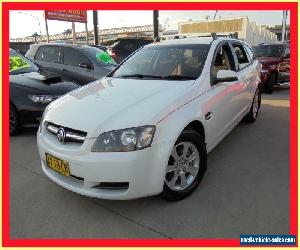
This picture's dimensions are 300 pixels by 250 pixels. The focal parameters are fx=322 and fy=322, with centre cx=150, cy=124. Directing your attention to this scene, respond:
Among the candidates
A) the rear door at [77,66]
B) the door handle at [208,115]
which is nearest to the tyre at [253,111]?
the door handle at [208,115]

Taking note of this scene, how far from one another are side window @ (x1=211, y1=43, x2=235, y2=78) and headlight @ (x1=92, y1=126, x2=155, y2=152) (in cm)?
153

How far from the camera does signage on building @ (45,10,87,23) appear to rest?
26573 mm

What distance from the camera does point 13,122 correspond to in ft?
17.5

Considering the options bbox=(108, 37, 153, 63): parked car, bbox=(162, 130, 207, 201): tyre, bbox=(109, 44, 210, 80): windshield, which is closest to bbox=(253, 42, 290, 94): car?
bbox=(109, 44, 210, 80): windshield

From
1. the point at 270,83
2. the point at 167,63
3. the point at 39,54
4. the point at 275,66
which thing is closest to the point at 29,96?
the point at 167,63

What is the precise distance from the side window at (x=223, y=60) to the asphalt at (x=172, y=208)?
123 cm

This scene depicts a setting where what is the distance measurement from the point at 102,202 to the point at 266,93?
7503 millimetres

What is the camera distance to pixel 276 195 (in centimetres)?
343

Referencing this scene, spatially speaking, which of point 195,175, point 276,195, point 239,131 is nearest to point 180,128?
point 195,175

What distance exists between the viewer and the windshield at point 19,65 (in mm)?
6050

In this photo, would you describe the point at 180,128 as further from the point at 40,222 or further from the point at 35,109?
the point at 35,109

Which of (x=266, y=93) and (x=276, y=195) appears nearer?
(x=276, y=195)

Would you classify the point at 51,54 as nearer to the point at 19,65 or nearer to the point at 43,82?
the point at 19,65

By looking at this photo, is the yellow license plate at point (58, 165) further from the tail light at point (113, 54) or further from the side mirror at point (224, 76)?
the tail light at point (113, 54)
